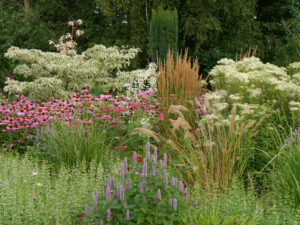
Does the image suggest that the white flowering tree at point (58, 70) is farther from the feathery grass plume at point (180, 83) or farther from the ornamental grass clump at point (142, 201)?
the ornamental grass clump at point (142, 201)

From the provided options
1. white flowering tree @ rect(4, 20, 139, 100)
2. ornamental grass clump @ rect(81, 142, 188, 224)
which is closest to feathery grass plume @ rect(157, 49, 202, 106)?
white flowering tree @ rect(4, 20, 139, 100)

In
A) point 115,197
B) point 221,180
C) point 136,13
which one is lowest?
point 221,180

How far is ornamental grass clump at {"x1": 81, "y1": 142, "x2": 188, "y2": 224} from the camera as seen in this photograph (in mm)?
2475

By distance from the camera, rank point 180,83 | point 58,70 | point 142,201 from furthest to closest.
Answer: point 58,70 < point 180,83 < point 142,201

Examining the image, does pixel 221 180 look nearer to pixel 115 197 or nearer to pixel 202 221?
pixel 202 221

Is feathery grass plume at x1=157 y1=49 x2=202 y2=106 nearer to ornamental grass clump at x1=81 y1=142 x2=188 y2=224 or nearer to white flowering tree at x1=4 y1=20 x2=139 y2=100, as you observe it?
white flowering tree at x1=4 y1=20 x2=139 y2=100

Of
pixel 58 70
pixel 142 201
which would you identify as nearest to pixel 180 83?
pixel 58 70

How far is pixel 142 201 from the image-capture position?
8.40 feet

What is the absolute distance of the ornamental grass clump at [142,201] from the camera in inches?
97.4

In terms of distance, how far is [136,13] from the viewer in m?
13.7

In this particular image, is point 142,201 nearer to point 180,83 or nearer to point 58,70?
point 180,83

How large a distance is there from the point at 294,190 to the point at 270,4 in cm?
1474

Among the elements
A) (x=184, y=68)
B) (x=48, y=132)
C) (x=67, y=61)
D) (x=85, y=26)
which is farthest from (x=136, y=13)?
(x=48, y=132)

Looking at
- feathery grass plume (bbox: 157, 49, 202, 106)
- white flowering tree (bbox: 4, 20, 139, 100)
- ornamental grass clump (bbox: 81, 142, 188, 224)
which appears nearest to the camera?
ornamental grass clump (bbox: 81, 142, 188, 224)
